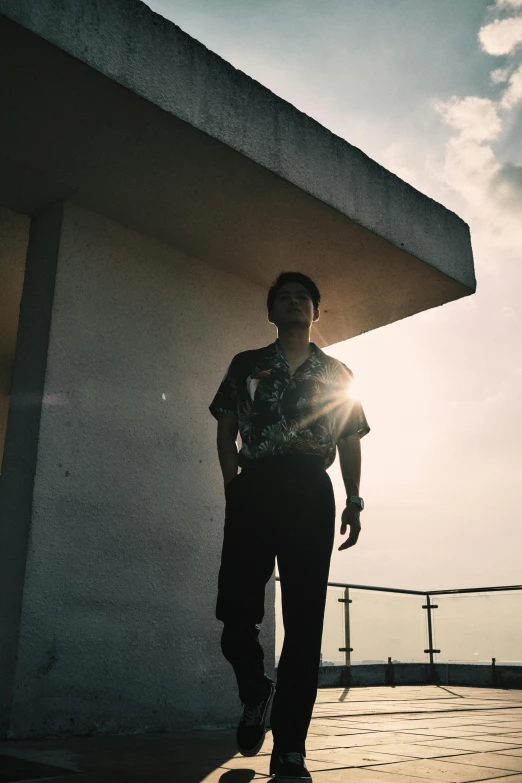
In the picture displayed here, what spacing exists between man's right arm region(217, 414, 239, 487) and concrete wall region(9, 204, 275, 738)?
1.16 metres

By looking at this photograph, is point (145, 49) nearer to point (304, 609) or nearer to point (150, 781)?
point (304, 609)

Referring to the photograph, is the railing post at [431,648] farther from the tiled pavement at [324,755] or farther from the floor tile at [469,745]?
the floor tile at [469,745]

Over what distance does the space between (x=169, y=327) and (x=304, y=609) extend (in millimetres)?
2239

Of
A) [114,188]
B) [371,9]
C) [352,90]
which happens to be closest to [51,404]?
[114,188]

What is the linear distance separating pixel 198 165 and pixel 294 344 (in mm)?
1311

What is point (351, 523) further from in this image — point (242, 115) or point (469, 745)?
point (242, 115)

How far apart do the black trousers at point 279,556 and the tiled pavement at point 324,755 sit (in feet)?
1.14

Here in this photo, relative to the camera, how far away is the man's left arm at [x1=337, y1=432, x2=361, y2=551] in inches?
90.3

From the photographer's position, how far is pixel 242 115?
3178 millimetres

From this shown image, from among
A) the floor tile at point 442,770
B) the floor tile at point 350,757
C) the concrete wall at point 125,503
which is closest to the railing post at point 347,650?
the concrete wall at point 125,503

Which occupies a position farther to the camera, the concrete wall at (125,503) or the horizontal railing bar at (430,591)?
the horizontal railing bar at (430,591)

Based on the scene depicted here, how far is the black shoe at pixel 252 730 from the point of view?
2090mm

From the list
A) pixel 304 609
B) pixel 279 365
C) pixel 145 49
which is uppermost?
pixel 145 49

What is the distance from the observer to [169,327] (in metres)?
3.89
